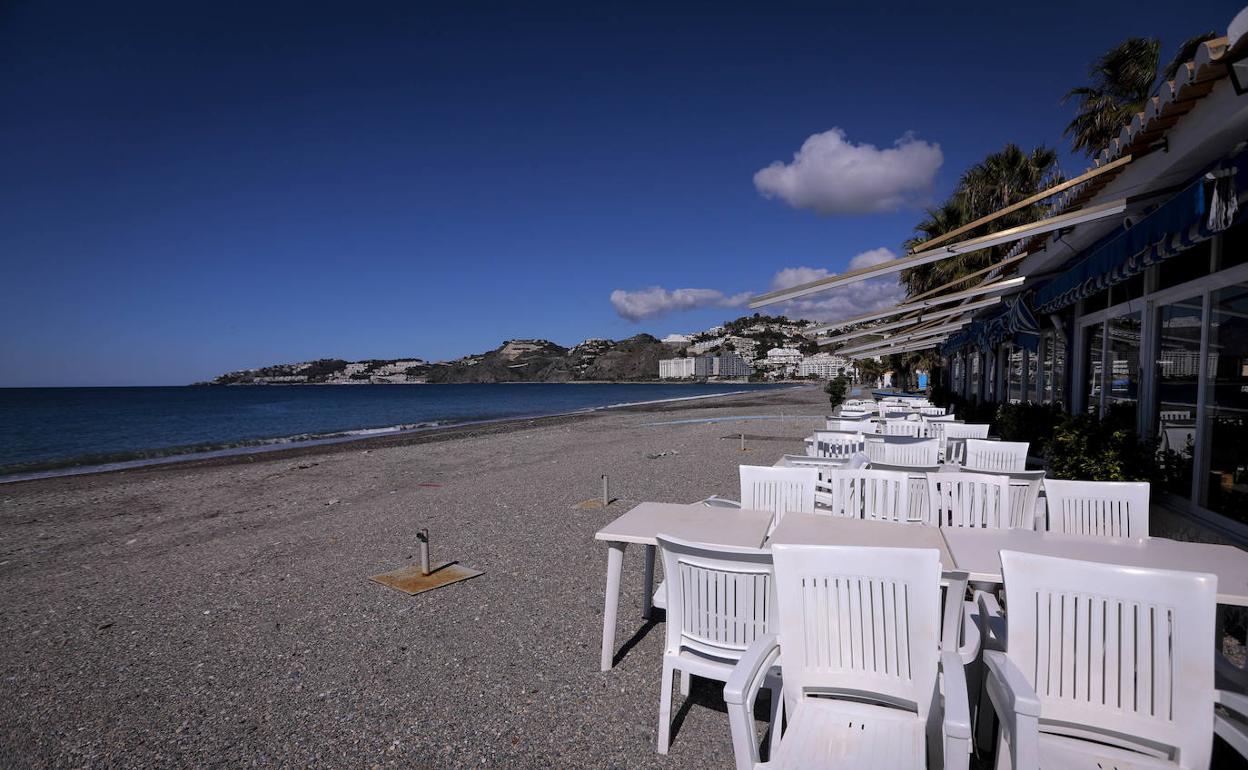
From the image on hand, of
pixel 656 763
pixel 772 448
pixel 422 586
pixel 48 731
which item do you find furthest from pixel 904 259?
pixel 772 448

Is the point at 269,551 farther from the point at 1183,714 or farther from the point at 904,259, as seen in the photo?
the point at 1183,714

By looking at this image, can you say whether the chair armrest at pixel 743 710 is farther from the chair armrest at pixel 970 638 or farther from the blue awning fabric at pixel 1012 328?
the blue awning fabric at pixel 1012 328

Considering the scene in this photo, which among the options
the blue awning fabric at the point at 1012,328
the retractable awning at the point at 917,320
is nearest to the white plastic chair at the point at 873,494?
the retractable awning at the point at 917,320

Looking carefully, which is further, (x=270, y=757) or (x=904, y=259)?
(x=904, y=259)

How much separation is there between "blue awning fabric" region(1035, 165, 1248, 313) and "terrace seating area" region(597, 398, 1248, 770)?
1829 millimetres

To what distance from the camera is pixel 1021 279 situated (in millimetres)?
6785

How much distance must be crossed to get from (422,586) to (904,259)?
415cm

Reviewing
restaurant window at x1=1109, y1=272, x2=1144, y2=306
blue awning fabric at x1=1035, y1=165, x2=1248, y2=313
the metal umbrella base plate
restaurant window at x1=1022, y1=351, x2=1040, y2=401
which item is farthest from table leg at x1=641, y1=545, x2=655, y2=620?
restaurant window at x1=1022, y1=351, x2=1040, y2=401

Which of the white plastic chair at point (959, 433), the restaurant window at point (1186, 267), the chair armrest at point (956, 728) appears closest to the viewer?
the chair armrest at point (956, 728)

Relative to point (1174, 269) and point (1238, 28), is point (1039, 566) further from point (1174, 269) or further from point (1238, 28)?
point (1174, 269)

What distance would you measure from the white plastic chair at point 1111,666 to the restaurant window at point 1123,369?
5.07 meters

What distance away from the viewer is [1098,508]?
3250 mm

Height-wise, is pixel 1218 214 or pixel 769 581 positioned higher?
pixel 1218 214

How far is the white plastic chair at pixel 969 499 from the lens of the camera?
141 inches
